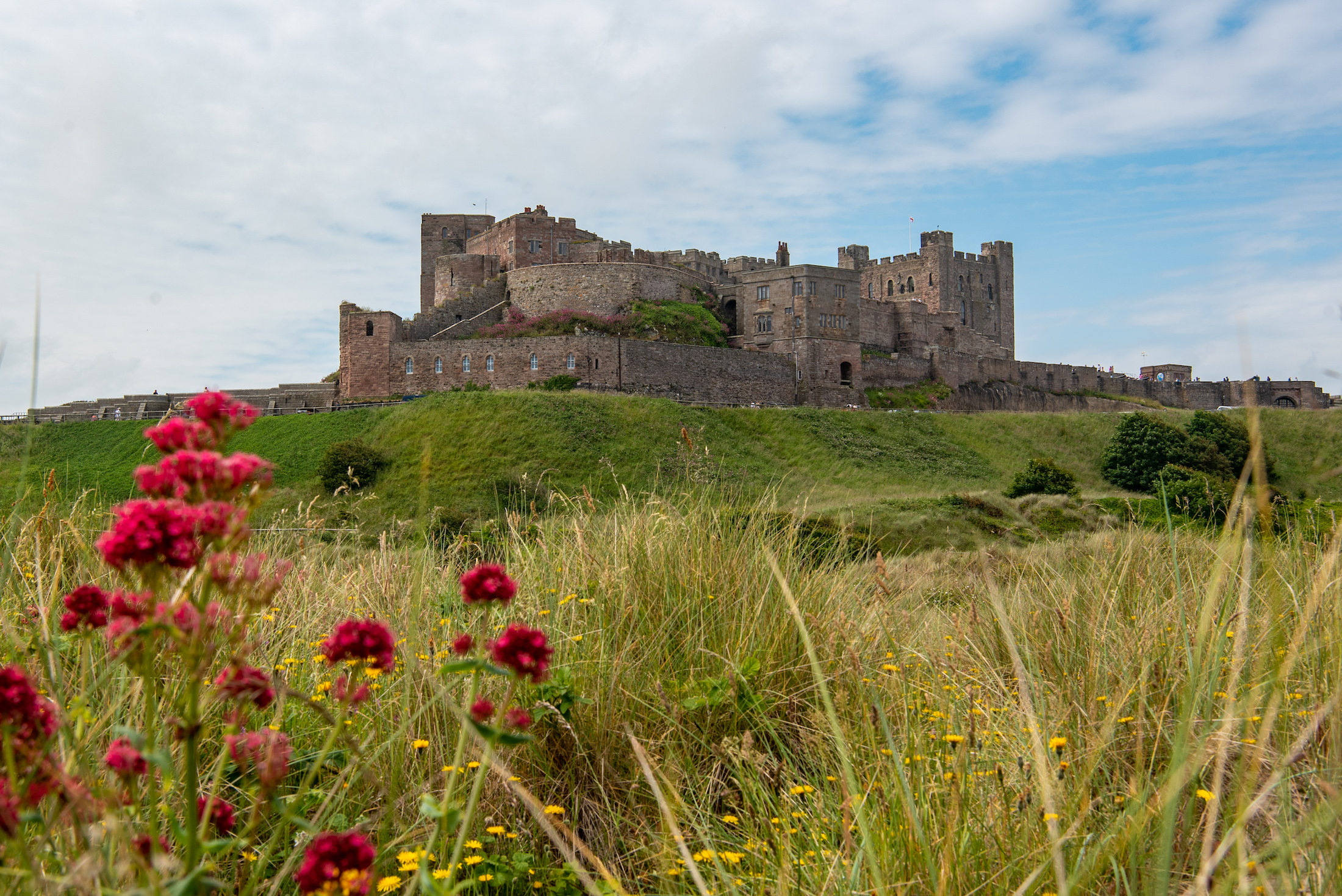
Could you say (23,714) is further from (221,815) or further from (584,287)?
(584,287)

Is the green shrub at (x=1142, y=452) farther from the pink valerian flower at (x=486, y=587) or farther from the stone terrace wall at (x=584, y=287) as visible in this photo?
the pink valerian flower at (x=486, y=587)

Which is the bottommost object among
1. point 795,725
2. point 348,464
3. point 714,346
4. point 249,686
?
point 795,725

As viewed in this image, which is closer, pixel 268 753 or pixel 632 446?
pixel 268 753

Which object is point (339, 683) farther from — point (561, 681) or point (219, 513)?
point (561, 681)

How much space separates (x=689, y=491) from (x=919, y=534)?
51.1 ft

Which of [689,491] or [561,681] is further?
[689,491]

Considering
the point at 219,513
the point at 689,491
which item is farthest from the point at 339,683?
the point at 689,491

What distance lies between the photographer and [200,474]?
1.44 meters

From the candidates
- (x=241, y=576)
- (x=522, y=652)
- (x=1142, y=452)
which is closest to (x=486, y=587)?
(x=522, y=652)

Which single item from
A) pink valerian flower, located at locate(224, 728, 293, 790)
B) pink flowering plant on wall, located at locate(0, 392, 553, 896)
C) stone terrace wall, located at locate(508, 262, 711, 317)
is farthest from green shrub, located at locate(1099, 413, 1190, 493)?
pink valerian flower, located at locate(224, 728, 293, 790)

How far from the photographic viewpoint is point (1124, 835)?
7.63 ft

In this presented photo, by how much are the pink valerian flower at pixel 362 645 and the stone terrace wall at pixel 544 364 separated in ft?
132

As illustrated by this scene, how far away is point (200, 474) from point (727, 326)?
50.2 meters

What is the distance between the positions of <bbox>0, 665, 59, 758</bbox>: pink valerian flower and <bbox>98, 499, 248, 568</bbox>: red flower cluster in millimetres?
226
